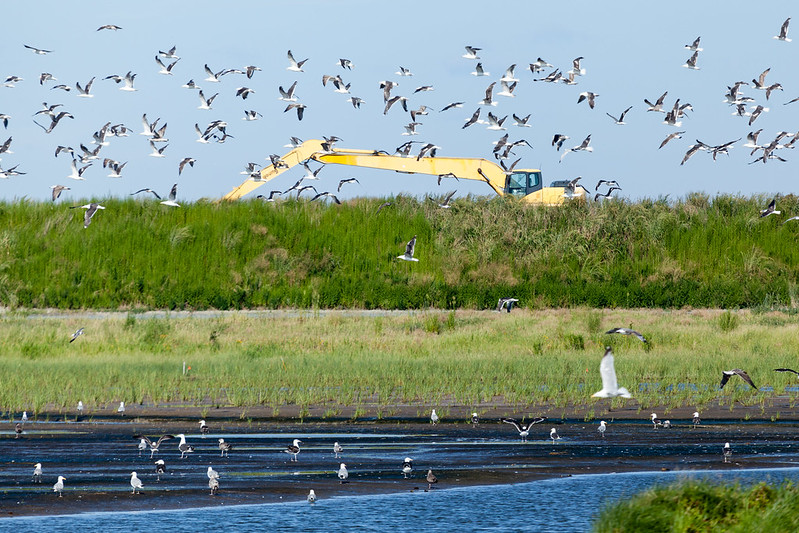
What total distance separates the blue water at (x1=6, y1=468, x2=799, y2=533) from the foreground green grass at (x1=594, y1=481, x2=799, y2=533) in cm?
59

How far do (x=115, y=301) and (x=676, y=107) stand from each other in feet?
62.7

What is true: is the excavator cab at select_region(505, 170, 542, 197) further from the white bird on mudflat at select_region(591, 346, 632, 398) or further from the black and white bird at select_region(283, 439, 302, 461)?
the black and white bird at select_region(283, 439, 302, 461)

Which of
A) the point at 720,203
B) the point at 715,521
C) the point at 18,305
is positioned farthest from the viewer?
the point at 720,203

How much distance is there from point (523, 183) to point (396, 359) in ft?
77.7

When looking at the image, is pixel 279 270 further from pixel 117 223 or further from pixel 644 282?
pixel 644 282

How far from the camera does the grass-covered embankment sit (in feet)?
120

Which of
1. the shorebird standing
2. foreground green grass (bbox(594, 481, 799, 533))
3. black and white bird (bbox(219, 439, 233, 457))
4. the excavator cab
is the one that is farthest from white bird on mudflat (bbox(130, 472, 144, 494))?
the excavator cab

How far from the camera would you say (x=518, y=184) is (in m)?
47.9

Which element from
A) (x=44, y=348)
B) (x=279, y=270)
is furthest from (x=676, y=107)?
(x=44, y=348)

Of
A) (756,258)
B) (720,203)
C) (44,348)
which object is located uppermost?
(720,203)

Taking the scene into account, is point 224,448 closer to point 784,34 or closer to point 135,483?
point 135,483

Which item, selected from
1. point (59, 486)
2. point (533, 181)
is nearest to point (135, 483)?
point (59, 486)

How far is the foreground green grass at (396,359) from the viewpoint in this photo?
20.5 meters

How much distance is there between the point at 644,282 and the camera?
3838 cm
